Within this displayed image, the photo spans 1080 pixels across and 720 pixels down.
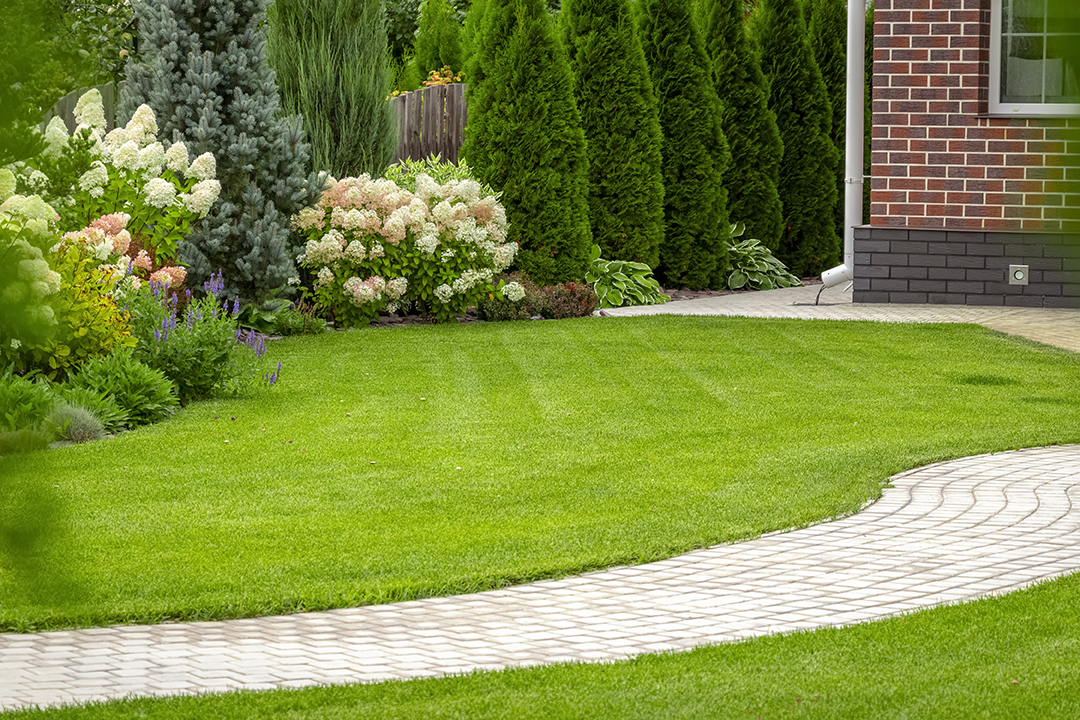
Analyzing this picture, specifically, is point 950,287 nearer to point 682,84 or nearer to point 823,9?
point 682,84

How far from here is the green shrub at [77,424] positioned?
668cm

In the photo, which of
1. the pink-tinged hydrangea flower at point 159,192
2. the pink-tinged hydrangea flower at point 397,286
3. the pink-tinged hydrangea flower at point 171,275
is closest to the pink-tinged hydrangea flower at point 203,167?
the pink-tinged hydrangea flower at point 159,192

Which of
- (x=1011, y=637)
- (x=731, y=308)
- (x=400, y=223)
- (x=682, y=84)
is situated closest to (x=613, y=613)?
(x=1011, y=637)

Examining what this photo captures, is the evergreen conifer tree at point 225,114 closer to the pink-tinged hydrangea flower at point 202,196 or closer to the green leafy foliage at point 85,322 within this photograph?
the pink-tinged hydrangea flower at point 202,196

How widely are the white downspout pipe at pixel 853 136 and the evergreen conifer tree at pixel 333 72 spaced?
187 inches

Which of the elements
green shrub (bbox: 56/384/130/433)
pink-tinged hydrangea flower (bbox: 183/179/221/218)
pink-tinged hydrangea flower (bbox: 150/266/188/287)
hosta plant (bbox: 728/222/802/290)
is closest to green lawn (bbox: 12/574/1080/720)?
green shrub (bbox: 56/384/130/433)

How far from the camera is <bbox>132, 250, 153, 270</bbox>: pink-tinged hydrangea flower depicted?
9.21 meters

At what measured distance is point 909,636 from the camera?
380 cm

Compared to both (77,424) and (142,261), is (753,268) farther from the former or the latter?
(77,424)

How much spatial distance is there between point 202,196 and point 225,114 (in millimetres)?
1278

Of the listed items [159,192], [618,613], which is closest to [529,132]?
[159,192]

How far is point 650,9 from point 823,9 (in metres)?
3.38

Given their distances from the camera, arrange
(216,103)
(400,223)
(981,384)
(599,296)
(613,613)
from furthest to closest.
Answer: (599,296) < (400,223) < (216,103) < (981,384) < (613,613)

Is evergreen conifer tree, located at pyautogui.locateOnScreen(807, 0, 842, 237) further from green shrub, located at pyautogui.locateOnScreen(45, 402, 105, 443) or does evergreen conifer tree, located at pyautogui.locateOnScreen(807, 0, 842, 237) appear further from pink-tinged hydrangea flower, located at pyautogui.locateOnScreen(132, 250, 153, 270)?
green shrub, located at pyautogui.locateOnScreen(45, 402, 105, 443)
